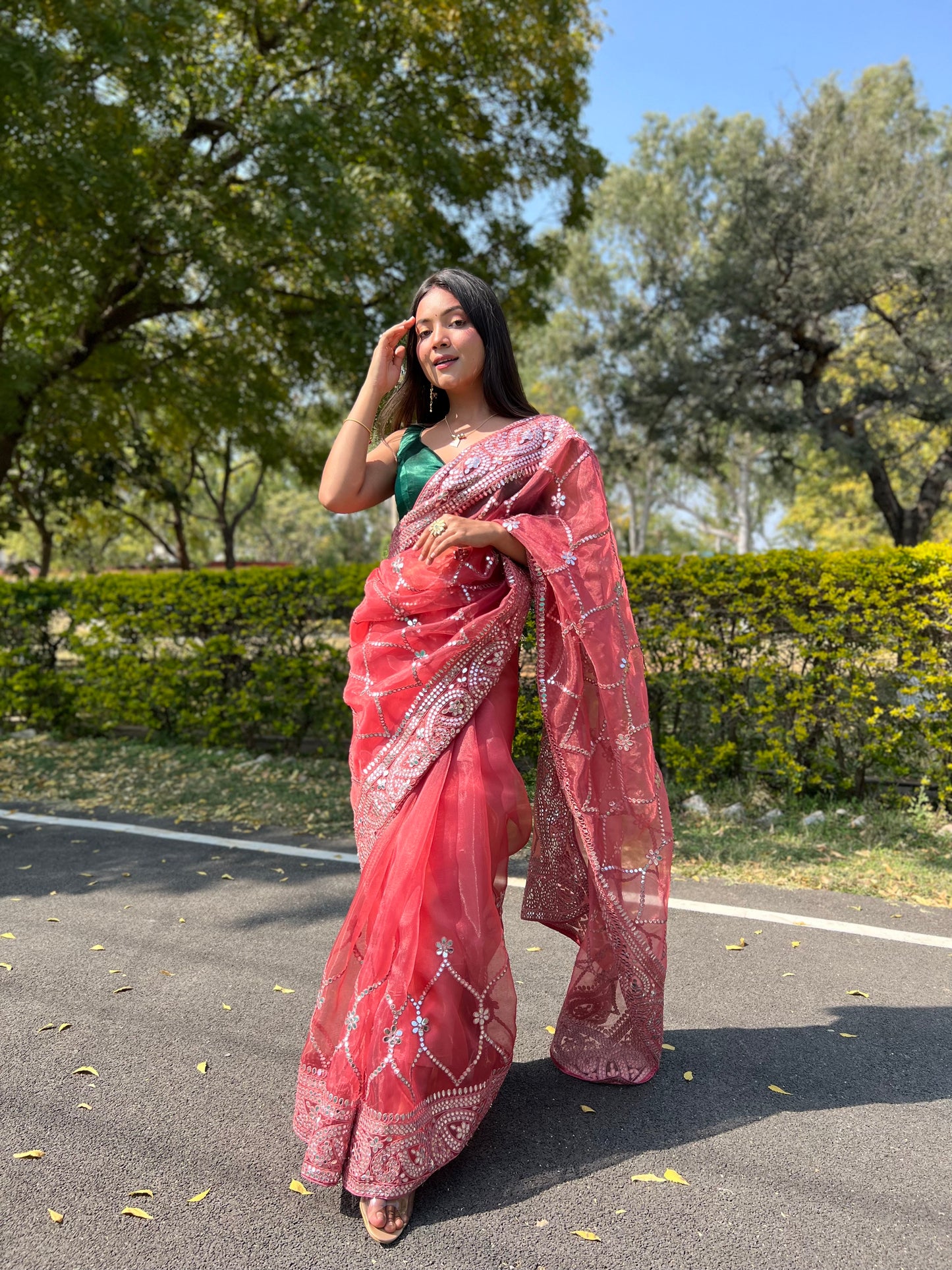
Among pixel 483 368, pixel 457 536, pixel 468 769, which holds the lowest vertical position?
pixel 468 769

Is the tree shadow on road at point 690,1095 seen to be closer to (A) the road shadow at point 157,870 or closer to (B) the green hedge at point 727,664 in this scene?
(A) the road shadow at point 157,870

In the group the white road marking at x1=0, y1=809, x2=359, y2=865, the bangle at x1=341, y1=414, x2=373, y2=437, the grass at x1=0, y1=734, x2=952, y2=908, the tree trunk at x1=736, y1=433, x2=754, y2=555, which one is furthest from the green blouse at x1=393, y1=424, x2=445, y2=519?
the tree trunk at x1=736, y1=433, x2=754, y2=555

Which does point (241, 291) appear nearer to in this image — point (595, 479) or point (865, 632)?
point (865, 632)

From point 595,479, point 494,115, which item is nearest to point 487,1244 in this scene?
point 595,479

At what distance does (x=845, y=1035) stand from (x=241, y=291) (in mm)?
8567

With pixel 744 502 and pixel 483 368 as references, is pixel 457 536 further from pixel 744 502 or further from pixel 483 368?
pixel 744 502

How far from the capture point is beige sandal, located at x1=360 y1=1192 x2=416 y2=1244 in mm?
2098

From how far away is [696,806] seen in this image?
5.74 m

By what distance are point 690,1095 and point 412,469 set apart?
77.6 inches

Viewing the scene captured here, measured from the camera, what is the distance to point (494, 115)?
38.6 feet

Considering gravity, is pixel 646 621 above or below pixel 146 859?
above

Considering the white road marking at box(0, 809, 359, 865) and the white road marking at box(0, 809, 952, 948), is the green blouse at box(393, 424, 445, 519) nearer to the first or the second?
the white road marking at box(0, 809, 952, 948)

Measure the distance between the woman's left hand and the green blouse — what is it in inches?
9.5

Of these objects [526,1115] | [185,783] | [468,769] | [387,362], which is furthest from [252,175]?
[526,1115]
